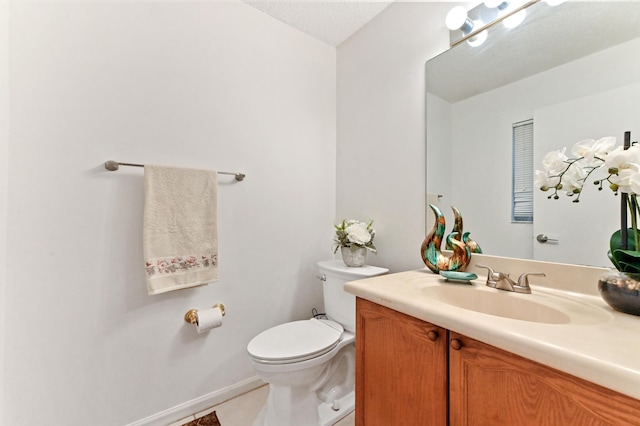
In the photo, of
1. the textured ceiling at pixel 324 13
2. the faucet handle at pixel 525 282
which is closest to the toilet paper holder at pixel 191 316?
the faucet handle at pixel 525 282

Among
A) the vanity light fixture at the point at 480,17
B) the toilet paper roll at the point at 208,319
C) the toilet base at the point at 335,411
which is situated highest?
the vanity light fixture at the point at 480,17

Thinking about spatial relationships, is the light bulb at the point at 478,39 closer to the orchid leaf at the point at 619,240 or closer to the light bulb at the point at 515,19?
the light bulb at the point at 515,19

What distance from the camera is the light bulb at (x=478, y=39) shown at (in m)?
1.19

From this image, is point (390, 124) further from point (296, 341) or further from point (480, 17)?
point (296, 341)

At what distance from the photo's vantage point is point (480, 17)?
1202mm

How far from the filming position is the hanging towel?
1232mm

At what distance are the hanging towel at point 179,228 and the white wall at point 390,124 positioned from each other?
3.15 feet

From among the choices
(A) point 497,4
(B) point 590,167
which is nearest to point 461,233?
(B) point 590,167

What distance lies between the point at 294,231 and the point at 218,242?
517 millimetres

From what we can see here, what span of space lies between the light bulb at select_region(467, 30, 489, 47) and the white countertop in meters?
1.14

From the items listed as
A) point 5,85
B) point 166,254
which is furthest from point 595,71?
point 5,85

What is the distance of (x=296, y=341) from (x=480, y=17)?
5.83 feet

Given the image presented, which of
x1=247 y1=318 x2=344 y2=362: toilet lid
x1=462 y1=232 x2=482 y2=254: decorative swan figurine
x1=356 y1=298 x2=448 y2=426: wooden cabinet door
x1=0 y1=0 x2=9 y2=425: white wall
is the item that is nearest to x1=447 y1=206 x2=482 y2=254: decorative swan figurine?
x1=462 y1=232 x2=482 y2=254: decorative swan figurine

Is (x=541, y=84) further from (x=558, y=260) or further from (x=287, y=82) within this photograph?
(x=287, y=82)
